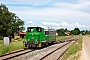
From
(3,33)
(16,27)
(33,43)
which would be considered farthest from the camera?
(16,27)

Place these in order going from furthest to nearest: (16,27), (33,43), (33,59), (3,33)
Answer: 1. (16,27)
2. (3,33)
3. (33,43)
4. (33,59)

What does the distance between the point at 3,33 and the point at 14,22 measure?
15.7 meters

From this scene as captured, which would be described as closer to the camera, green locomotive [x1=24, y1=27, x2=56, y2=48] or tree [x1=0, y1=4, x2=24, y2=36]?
green locomotive [x1=24, y1=27, x2=56, y2=48]

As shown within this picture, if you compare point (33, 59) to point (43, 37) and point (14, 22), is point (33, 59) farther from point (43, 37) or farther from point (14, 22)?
point (14, 22)

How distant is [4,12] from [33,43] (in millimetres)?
71170

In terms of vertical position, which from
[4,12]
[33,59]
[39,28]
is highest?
[4,12]

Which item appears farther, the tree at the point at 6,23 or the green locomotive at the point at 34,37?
the tree at the point at 6,23

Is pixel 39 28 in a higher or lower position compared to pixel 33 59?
higher

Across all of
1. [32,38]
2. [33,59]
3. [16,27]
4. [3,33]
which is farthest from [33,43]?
[16,27]

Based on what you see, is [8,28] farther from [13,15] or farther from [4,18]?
[13,15]

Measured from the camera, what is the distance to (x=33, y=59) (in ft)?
65.3

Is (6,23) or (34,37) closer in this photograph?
(34,37)

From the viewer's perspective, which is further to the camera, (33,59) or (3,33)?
(3,33)

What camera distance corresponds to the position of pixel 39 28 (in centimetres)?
3384
